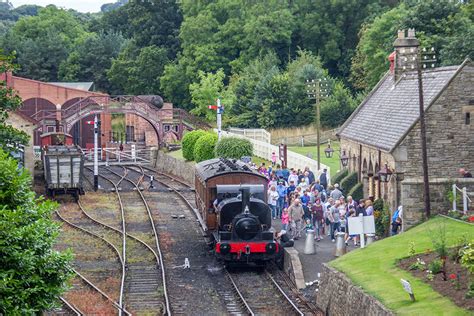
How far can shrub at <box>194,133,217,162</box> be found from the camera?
50.4 m

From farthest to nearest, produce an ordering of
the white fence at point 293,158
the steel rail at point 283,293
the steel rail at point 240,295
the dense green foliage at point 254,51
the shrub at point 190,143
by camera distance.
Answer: the dense green foliage at point 254,51 < the shrub at point 190,143 < the white fence at point 293,158 < the steel rail at point 240,295 < the steel rail at point 283,293

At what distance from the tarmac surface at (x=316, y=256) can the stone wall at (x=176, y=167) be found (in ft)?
72.0

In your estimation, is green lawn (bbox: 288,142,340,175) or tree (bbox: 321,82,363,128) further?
tree (bbox: 321,82,363,128)

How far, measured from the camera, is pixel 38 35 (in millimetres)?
113875

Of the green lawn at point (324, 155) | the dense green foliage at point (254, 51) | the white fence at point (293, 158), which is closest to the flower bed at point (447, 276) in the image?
the white fence at point (293, 158)

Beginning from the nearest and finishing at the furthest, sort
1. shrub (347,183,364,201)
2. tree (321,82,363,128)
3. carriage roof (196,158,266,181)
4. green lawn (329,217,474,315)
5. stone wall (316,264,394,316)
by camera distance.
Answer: green lawn (329,217,474,315)
stone wall (316,264,394,316)
carriage roof (196,158,266,181)
shrub (347,183,364,201)
tree (321,82,363,128)

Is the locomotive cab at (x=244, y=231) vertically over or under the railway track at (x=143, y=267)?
over

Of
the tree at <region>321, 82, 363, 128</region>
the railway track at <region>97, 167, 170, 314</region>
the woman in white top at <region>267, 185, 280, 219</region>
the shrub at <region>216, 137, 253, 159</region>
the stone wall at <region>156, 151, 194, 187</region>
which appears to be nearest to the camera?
the railway track at <region>97, 167, 170, 314</region>

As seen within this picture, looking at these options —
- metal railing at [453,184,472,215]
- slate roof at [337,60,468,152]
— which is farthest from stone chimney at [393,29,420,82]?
metal railing at [453,184,472,215]

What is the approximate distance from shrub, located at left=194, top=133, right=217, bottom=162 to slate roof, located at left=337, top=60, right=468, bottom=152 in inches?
480

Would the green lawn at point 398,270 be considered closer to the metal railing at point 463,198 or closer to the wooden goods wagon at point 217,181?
the metal railing at point 463,198

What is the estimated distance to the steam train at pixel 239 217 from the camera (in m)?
25.8

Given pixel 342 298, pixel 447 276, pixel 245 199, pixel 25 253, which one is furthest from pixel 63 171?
pixel 25 253

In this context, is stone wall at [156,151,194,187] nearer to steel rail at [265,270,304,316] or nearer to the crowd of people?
the crowd of people
